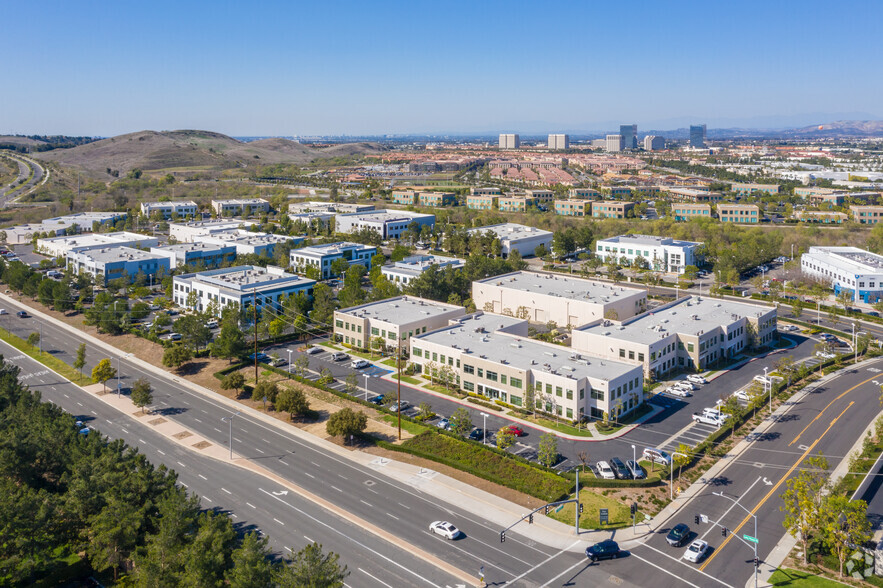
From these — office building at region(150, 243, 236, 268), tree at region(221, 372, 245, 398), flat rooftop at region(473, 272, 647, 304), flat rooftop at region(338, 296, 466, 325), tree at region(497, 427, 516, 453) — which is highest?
office building at region(150, 243, 236, 268)

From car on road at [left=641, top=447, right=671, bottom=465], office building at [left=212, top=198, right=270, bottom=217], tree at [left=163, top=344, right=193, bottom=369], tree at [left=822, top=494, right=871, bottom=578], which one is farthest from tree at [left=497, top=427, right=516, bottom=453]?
office building at [left=212, top=198, right=270, bottom=217]

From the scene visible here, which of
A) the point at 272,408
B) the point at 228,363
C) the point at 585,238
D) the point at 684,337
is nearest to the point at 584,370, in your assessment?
the point at 684,337

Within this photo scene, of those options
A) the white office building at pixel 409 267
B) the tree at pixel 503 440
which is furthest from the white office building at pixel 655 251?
the tree at pixel 503 440

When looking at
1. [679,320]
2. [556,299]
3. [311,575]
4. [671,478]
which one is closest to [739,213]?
[556,299]

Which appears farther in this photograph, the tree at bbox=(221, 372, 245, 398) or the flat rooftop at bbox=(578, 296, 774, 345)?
the flat rooftop at bbox=(578, 296, 774, 345)

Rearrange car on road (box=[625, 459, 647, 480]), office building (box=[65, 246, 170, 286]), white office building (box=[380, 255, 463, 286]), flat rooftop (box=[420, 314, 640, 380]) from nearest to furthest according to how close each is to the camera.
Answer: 1. car on road (box=[625, 459, 647, 480])
2. flat rooftop (box=[420, 314, 640, 380])
3. white office building (box=[380, 255, 463, 286])
4. office building (box=[65, 246, 170, 286])

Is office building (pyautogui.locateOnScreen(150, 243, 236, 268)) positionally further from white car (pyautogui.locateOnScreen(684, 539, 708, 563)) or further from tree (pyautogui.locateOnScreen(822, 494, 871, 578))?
tree (pyautogui.locateOnScreen(822, 494, 871, 578))
